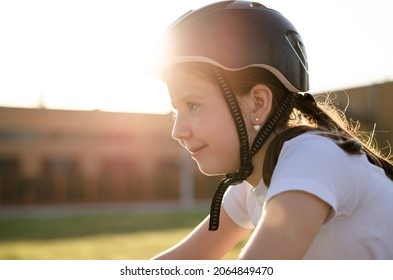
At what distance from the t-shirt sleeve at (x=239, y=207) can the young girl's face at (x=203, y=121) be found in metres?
0.34

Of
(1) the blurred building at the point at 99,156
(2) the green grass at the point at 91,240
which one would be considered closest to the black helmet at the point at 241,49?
(2) the green grass at the point at 91,240

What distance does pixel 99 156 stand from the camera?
29219 millimetres

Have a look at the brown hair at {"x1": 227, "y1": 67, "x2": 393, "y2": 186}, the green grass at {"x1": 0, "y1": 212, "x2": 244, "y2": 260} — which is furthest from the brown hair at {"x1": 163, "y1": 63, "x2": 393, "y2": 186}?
the green grass at {"x1": 0, "y1": 212, "x2": 244, "y2": 260}

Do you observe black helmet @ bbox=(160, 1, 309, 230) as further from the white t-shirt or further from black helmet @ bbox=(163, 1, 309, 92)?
the white t-shirt

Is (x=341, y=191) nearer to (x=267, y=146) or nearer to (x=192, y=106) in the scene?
(x=267, y=146)

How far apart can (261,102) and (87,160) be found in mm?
27232

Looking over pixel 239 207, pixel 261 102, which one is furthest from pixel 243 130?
pixel 239 207

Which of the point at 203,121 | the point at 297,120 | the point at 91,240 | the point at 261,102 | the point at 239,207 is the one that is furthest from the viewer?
the point at 91,240

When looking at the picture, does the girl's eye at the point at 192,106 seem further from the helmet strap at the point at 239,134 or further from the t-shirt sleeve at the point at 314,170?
the t-shirt sleeve at the point at 314,170

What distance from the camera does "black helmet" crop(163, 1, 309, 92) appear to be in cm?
236

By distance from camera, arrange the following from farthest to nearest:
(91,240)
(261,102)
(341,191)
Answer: (91,240) → (261,102) → (341,191)

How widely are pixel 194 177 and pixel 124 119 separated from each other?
4.24 m

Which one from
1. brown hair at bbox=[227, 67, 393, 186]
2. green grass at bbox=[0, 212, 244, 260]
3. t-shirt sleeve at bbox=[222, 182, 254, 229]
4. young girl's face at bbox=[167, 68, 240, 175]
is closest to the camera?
brown hair at bbox=[227, 67, 393, 186]

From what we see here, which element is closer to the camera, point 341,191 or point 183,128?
point 341,191
